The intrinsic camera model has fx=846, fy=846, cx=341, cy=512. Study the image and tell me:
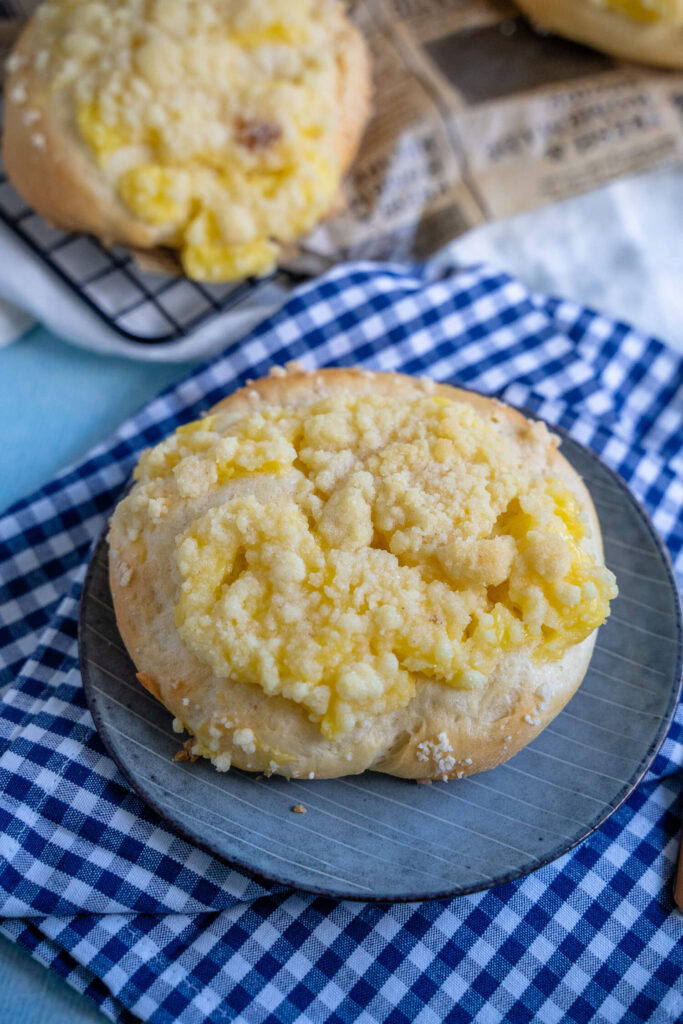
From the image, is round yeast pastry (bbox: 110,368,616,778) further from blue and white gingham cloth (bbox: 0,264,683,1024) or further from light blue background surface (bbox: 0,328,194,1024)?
light blue background surface (bbox: 0,328,194,1024)

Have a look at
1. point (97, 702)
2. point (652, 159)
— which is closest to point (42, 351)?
point (97, 702)

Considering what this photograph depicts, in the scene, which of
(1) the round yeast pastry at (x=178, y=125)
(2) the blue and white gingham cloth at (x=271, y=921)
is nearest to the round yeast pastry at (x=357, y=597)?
(2) the blue and white gingham cloth at (x=271, y=921)

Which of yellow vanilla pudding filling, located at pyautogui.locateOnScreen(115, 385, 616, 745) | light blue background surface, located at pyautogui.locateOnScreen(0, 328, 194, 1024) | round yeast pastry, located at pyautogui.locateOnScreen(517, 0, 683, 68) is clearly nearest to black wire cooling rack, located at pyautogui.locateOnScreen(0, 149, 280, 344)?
light blue background surface, located at pyautogui.locateOnScreen(0, 328, 194, 1024)

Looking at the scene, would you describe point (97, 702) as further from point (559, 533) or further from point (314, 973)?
point (559, 533)

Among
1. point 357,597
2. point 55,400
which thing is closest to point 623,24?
point 55,400

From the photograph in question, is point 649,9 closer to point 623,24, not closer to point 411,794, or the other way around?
point 623,24

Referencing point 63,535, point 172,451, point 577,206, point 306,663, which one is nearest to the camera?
point 306,663
